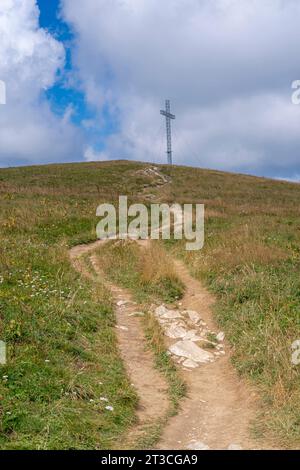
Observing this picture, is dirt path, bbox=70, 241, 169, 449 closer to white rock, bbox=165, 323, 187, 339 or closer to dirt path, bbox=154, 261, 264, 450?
dirt path, bbox=154, 261, 264, 450

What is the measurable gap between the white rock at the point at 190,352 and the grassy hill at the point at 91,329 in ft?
2.15

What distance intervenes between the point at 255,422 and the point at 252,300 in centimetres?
450

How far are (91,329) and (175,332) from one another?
6.80 ft

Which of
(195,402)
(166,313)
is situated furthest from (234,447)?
(166,313)

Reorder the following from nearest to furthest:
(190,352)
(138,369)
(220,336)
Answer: (138,369)
(190,352)
(220,336)

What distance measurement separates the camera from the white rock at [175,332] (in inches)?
403

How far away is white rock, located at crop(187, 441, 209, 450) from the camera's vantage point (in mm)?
5836

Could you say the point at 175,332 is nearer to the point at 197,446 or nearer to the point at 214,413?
the point at 214,413

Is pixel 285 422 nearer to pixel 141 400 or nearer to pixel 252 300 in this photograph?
pixel 141 400

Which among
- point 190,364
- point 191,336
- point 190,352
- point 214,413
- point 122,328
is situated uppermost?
point 122,328

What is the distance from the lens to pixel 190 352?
9352 mm

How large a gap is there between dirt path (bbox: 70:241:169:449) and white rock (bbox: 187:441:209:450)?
699 mm

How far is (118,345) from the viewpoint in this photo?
30.4 feet
